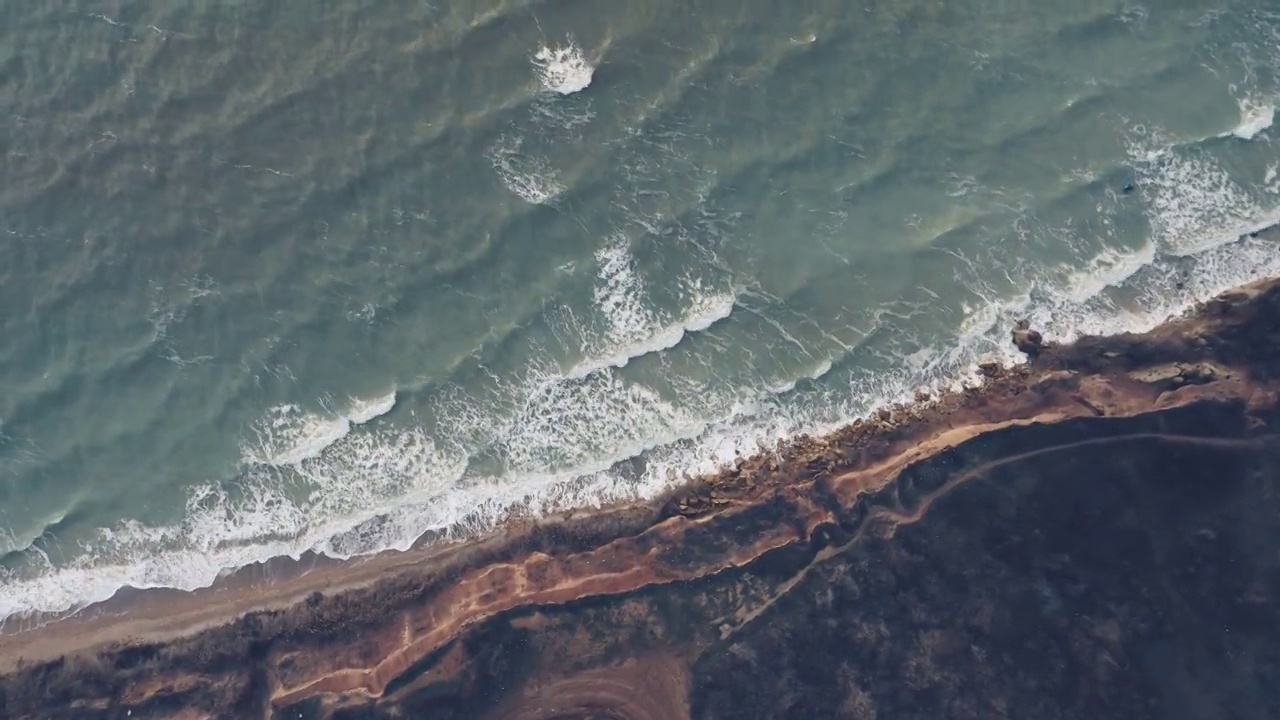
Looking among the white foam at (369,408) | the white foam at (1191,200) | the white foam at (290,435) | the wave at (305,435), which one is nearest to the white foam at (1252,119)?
the white foam at (1191,200)

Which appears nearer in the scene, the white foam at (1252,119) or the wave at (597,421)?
the wave at (597,421)

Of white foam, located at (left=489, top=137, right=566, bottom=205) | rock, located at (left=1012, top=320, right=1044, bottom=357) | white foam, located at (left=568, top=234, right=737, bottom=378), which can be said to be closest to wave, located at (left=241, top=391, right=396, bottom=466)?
white foam, located at (left=568, top=234, right=737, bottom=378)

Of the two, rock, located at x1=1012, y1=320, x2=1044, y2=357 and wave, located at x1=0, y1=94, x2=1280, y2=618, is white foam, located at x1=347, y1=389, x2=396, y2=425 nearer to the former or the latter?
wave, located at x1=0, y1=94, x2=1280, y2=618

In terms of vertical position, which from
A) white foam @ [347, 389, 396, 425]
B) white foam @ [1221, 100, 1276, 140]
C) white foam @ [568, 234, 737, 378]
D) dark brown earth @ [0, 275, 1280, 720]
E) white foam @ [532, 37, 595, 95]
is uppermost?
white foam @ [532, 37, 595, 95]

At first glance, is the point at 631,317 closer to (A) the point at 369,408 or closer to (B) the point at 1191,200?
(A) the point at 369,408

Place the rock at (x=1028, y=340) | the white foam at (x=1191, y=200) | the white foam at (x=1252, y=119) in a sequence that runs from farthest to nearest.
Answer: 1. the white foam at (x=1252, y=119)
2. the white foam at (x=1191, y=200)
3. the rock at (x=1028, y=340)

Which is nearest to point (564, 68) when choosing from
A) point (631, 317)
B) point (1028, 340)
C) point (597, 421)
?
point (631, 317)

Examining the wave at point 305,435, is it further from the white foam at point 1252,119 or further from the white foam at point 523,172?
the white foam at point 1252,119
